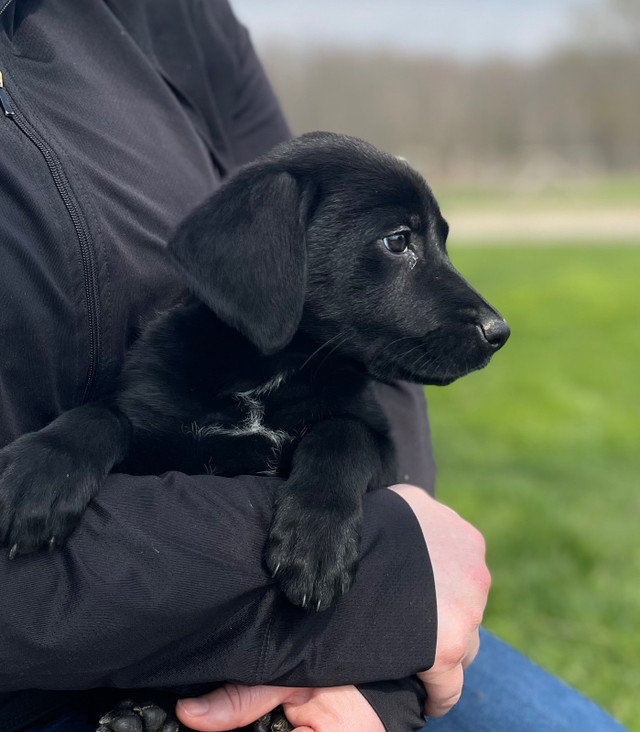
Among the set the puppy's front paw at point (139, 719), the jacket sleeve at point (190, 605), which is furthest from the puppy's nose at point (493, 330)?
the puppy's front paw at point (139, 719)

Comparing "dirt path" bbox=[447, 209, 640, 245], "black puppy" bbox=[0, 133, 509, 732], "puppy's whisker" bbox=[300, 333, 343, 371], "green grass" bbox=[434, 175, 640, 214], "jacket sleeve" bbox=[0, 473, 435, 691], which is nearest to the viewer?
"jacket sleeve" bbox=[0, 473, 435, 691]

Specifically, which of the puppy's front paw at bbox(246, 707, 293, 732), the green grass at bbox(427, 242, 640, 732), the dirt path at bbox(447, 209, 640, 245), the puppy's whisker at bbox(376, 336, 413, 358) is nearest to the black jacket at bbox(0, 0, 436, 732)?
the puppy's front paw at bbox(246, 707, 293, 732)

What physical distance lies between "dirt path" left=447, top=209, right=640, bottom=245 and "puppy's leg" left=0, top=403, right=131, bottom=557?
14702 millimetres

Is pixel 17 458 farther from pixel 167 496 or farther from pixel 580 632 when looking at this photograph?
pixel 580 632

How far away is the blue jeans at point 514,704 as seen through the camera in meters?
1.56

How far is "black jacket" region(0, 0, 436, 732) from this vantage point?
1200mm

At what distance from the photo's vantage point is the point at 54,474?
1.30 meters

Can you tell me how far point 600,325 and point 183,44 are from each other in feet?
23.6

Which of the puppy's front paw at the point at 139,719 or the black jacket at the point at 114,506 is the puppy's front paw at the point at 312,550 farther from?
the puppy's front paw at the point at 139,719

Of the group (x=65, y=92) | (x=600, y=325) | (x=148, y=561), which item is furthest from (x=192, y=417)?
(x=600, y=325)

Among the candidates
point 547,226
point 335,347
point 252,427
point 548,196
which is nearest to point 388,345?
point 335,347

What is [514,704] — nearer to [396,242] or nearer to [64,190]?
[396,242]

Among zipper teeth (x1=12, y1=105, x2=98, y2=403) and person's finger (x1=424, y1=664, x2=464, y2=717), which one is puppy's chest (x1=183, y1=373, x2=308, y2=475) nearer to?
zipper teeth (x1=12, y1=105, x2=98, y2=403)

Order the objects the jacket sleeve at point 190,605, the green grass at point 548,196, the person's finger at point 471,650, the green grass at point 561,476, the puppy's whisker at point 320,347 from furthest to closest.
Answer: the green grass at point 548,196 → the green grass at point 561,476 → the puppy's whisker at point 320,347 → the person's finger at point 471,650 → the jacket sleeve at point 190,605
